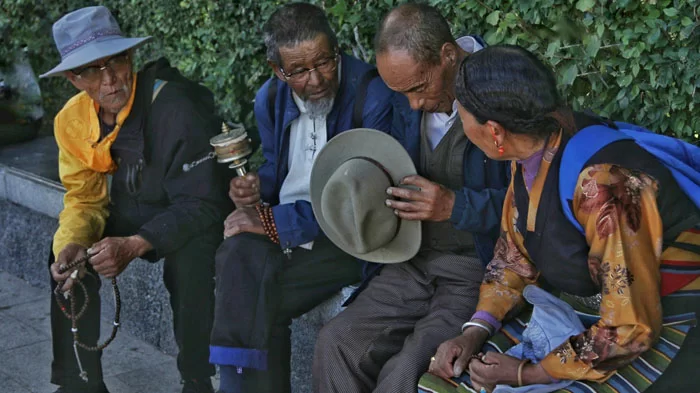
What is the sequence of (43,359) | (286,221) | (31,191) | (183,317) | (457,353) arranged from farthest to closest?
(31,191) → (43,359) → (183,317) → (286,221) → (457,353)

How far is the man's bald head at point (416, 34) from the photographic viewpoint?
11.3 feet

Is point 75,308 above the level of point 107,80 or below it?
below

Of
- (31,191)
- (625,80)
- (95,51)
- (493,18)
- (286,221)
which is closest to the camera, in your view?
(625,80)

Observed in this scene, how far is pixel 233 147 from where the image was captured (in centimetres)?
→ 394

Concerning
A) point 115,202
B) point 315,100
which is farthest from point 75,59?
point 315,100

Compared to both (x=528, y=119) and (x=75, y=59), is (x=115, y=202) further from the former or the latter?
(x=528, y=119)

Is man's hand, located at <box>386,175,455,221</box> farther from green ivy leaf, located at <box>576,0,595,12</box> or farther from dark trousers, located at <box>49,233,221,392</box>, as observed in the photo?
dark trousers, located at <box>49,233,221,392</box>

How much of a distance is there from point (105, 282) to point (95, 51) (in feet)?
6.27

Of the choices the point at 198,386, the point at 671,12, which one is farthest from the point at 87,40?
the point at 671,12

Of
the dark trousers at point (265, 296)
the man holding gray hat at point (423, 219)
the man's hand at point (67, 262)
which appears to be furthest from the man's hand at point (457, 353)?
the man's hand at point (67, 262)

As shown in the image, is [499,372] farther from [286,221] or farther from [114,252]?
[114,252]

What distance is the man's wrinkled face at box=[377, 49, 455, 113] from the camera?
3.45 m

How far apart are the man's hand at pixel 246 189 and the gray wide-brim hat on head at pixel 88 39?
0.81 meters

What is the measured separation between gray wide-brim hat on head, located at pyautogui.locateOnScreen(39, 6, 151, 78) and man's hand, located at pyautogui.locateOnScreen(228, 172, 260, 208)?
811mm
